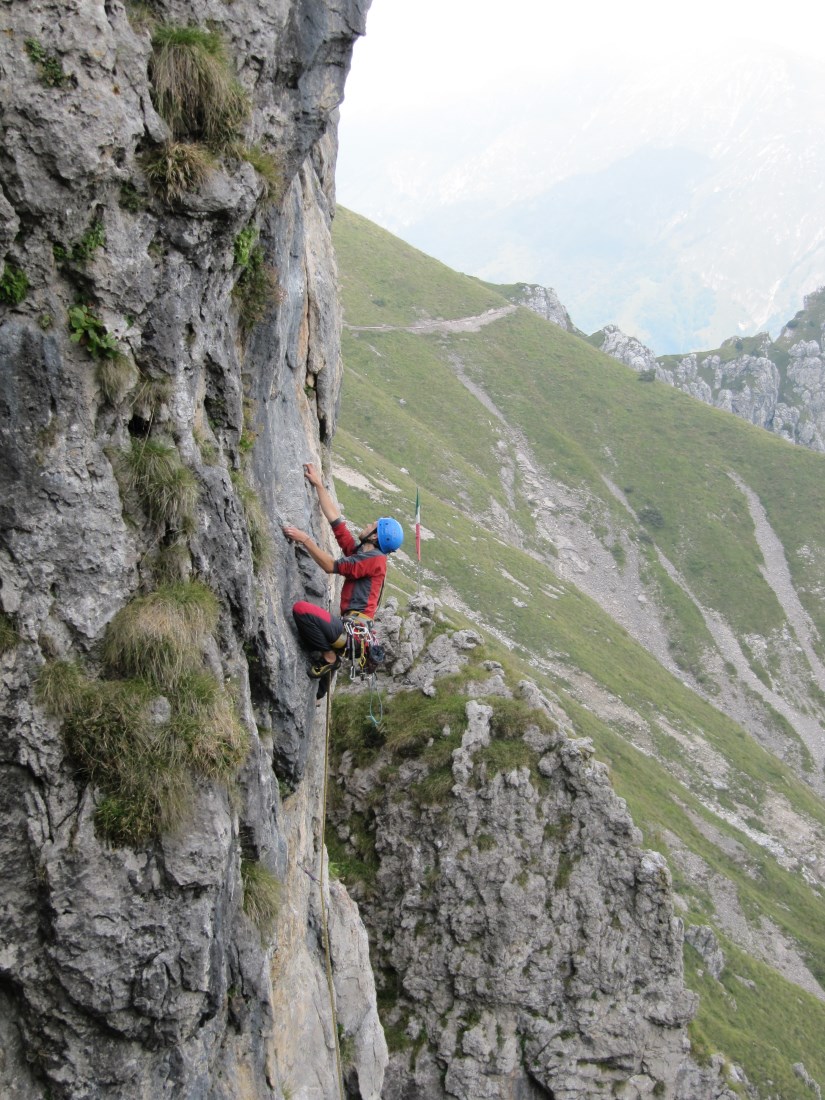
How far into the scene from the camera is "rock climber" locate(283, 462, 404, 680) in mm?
14289

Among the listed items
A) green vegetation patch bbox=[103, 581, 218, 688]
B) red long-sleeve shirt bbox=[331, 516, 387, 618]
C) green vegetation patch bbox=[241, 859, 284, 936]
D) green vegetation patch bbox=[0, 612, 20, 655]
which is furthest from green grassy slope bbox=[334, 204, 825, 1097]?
green vegetation patch bbox=[0, 612, 20, 655]

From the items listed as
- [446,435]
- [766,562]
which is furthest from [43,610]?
[766,562]

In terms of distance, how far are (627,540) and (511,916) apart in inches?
4597

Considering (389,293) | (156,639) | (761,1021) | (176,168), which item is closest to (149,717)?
(156,639)

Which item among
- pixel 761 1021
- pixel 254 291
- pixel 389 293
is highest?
pixel 389 293

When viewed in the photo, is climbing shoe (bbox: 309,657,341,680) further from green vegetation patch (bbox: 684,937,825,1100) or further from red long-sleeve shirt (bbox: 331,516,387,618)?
green vegetation patch (bbox: 684,937,825,1100)

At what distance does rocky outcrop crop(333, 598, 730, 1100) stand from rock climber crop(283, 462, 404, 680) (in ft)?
45.3

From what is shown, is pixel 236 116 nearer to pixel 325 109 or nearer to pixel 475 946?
pixel 325 109

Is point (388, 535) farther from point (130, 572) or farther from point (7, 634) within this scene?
point (7, 634)

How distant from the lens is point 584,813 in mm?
28141

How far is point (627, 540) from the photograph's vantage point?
5404 inches

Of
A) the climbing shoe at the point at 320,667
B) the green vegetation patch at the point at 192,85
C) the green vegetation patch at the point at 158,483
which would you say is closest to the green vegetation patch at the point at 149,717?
the green vegetation patch at the point at 158,483

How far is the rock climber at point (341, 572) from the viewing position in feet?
46.9

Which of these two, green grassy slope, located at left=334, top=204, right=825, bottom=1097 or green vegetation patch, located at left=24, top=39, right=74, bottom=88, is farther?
green grassy slope, located at left=334, top=204, right=825, bottom=1097
